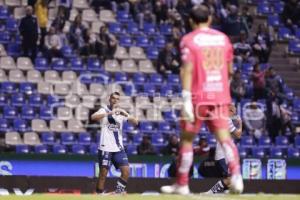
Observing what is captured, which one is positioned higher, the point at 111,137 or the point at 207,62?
the point at 207,62

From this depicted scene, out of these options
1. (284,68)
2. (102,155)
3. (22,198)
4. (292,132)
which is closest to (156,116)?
(292,132)

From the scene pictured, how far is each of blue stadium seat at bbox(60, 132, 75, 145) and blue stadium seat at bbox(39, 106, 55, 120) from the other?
0.70 metres

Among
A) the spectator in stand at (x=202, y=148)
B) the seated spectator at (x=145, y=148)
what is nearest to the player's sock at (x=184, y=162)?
the spectator in stand at (x=202, y=148)

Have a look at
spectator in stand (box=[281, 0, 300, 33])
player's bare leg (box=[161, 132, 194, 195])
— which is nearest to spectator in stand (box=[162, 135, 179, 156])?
spectator in stand (box=[281, 0, 300, 33])

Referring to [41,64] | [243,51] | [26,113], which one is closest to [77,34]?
[41,64]

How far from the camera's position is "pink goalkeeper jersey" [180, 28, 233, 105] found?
11.3m

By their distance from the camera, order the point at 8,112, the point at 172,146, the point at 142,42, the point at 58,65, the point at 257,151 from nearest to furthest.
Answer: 1. the point at 172,146
2. the point at 8,112
3. the point at 58,65
4. the point at 257,151
5. the point at 142,42

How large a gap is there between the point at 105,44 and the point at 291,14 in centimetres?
830

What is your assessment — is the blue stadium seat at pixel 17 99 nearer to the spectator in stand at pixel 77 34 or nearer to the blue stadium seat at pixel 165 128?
the spectator in stand at pixel 77 34

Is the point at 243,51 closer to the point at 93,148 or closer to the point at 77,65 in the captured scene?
the point at 77,65

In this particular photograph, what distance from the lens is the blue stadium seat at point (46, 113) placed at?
84.6 ft

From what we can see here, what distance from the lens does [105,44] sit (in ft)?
91.7

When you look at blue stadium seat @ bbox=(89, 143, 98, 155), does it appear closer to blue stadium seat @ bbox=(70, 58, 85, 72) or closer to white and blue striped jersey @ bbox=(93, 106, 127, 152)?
blue stadium seat @ bbox=(70, 58, 85, 72)

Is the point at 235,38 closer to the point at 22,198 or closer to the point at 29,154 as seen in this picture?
the point at 29,154
